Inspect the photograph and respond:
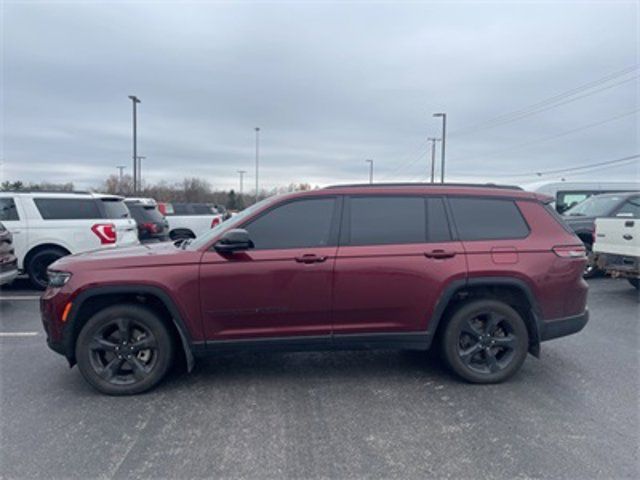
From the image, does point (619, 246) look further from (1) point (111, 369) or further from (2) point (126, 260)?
(1) point (111, 369)

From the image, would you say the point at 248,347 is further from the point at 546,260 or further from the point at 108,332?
the point at 546,260

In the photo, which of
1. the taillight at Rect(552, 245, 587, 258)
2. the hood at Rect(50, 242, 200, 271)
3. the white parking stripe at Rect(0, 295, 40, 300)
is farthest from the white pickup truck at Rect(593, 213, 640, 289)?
the white parking stripe at Rect(0, 295, 40, 300)

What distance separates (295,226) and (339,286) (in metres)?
0.69

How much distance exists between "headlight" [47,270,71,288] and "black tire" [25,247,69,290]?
5.12 m

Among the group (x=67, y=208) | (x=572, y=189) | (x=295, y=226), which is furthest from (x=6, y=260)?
(x=572, y=189)

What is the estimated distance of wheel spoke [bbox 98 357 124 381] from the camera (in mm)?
3912

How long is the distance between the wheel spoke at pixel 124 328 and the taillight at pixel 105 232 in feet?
17.4

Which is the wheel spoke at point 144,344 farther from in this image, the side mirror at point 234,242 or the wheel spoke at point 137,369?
the side mirror at point 234,242

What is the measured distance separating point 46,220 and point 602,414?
9206mm

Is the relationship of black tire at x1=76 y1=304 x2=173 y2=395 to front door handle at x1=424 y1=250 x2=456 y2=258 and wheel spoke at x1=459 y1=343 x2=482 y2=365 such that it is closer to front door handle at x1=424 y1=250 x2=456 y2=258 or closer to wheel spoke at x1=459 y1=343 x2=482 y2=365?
Answer: front door handle at x1=424 y1=250 x2=456 y2=258

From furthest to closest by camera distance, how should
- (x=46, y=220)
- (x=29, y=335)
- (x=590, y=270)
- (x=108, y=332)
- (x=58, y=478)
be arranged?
(x=590, y=270) → (x=46, y=220) → (x=29, y=335) → (x=108, y=332) → (x=58, y=478)

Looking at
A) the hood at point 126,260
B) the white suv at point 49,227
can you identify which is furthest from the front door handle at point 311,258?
the white suv at point 49,227

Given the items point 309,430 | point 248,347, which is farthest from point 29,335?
point 309,430

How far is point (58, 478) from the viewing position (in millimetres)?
2762
